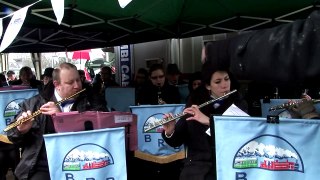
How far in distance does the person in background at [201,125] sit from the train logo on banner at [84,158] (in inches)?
27.1

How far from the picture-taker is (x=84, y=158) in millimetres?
2678

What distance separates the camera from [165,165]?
4277 millimetres

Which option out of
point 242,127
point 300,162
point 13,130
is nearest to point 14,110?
point 13,130

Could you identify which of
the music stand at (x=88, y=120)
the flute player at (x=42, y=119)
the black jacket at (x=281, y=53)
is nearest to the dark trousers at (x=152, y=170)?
the flute player at (x=42, y=119)

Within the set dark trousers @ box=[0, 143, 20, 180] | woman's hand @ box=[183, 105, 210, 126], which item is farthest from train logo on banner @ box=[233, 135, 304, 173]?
dark trousers @ box=[0, 143, 20, 180]

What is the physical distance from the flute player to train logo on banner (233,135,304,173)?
1.52 metres

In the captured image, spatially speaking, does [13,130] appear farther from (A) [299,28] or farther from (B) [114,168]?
(A) [299,28]

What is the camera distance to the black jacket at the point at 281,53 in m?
0.98

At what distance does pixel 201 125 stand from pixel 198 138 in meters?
0.11

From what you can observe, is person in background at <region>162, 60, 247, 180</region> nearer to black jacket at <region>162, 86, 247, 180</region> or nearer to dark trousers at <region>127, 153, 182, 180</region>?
black jacket at <region>162, 86, 247, 180</region>

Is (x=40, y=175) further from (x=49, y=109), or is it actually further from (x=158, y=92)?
Result: (x=158, y=92)

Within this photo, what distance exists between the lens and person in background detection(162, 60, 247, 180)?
2.97 meters

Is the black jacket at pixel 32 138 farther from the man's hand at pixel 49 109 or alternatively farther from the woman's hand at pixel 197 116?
the woman's hand at pixel 197 116

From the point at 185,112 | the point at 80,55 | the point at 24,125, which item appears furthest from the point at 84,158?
the point at 80,55
